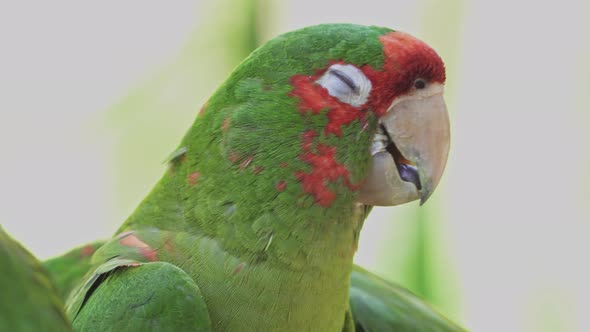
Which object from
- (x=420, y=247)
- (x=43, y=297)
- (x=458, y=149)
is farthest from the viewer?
(x=458, y=149)

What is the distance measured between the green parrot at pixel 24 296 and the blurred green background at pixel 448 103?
1.54m

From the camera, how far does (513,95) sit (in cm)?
247

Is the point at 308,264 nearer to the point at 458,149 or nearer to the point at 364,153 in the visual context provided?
the point at 364,153

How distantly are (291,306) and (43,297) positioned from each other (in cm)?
43

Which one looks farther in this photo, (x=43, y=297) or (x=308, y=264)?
(x=308, y=264)

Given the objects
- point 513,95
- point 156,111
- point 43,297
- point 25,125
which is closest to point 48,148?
point 25,125

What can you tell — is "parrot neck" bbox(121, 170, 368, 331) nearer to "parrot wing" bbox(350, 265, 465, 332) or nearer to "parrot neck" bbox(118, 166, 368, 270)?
"parrot neck" bbox(118, 166, 368, 270)

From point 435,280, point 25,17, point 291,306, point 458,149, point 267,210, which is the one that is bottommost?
point 435,280

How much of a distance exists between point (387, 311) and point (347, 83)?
48 cm

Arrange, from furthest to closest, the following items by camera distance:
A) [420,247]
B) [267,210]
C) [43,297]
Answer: [420,247], [267,210], [43,297]

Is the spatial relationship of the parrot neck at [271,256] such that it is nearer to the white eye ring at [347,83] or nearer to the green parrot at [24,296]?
the white eye ring at [347,83]

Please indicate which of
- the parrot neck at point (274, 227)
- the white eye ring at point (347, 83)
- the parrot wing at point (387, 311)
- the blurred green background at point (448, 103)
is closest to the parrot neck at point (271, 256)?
the parrot neck at point (274, 227)

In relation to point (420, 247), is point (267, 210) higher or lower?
higher

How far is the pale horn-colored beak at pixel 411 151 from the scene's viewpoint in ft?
3.62
